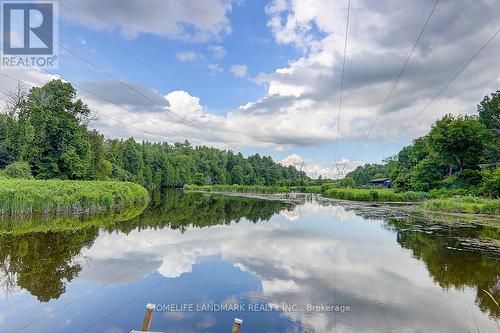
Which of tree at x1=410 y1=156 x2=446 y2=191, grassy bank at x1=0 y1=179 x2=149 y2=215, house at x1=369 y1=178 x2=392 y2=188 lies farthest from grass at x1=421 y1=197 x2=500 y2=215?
house at x1=369 y1=178 x2=392 y2=188

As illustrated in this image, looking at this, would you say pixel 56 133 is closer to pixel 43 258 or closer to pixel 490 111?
pixel 43 258

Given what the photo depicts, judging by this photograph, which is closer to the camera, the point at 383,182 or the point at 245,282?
the point at 245,282

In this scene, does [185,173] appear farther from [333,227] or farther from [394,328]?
[394,328]


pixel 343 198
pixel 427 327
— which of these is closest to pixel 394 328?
pixel 427 327

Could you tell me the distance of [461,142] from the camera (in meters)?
40.5

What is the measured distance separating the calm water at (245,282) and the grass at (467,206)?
45.8ft

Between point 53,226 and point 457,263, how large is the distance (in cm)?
1770

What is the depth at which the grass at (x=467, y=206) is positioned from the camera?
88.7ft

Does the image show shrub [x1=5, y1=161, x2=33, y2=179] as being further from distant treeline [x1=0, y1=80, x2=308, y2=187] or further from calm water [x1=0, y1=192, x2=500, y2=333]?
calm water [x1=0, y1=192, x2=500, y2=333]

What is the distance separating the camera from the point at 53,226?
16.8 metres

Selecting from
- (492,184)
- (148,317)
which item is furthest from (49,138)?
(492,184)

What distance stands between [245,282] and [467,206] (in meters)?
27.3

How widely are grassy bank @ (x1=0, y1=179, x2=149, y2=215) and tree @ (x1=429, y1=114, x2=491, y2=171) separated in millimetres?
37504

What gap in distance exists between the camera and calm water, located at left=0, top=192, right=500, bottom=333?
6.62 meters
